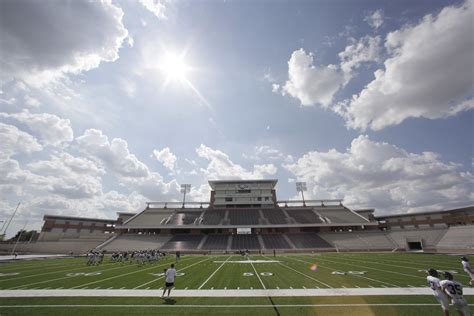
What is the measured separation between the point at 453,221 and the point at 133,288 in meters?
63.0

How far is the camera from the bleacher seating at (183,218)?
5426cm

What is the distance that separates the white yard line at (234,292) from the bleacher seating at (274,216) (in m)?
41.9

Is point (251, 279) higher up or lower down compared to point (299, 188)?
lower down

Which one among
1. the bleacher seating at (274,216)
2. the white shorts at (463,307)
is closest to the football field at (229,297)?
the white shorts at (463,307)

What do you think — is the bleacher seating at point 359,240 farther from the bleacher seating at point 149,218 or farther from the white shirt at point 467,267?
the bleacher seating at point 149,218

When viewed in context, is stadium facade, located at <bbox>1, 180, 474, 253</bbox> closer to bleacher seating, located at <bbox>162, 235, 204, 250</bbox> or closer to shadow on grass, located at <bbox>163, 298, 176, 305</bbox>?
bleacher seating, located at <bbox>162, 235, 204, 250</bbox>

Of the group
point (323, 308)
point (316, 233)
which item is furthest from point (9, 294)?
point (316, 233)

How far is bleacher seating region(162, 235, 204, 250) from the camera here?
46062mm

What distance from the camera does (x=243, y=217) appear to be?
55344mm

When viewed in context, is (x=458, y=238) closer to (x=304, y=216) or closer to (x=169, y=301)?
(x=304, y=216)

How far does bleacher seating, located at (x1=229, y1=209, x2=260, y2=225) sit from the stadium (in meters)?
0.27

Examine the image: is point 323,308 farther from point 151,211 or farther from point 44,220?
point 44,220

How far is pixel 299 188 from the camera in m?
70.2

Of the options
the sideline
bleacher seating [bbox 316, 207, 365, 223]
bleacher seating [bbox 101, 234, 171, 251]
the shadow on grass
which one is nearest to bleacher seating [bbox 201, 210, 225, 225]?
bleacher seating [bbox 101, 234, 171, 251]
